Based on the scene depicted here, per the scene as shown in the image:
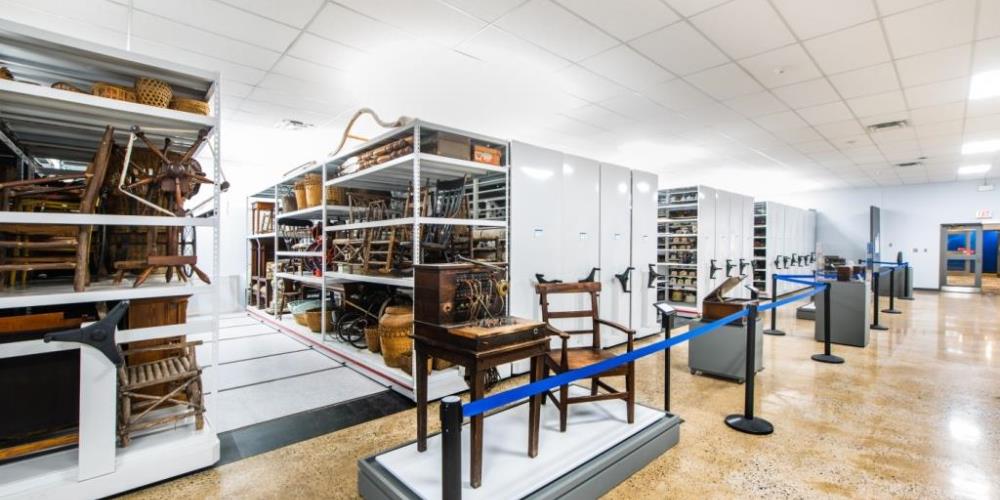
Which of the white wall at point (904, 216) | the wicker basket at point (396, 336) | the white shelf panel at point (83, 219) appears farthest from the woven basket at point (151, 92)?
the white wall at point (904, 216)

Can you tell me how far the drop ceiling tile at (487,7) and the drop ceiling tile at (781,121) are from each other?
16.0 ft

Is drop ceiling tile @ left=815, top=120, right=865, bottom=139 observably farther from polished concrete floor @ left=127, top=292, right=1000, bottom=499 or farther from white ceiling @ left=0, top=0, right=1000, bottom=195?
polished concrete floor @ left=127, top=292, right=1000, bottom=499

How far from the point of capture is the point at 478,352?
82.8 inches

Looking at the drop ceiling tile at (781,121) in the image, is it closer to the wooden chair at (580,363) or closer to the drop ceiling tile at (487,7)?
the drop ceiling tile at (487,7)

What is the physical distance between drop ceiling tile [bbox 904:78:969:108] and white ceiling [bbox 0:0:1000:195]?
0.03 m

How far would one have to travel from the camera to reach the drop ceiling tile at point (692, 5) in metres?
3.39

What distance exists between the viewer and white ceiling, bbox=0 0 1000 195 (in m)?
3.53

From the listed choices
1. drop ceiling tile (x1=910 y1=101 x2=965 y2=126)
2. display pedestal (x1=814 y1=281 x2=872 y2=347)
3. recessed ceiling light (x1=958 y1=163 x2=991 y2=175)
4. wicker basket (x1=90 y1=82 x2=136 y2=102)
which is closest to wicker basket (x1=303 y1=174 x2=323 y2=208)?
wicker basket (x1=90 y1=82 x2=136 y2=102)

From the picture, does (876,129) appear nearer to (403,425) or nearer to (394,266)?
(394,266)

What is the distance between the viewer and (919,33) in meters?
3.90

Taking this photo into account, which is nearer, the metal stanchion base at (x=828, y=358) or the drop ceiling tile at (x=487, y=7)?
the drop ceiling tile at (x=487, y=7)

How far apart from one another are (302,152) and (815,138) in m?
9.49

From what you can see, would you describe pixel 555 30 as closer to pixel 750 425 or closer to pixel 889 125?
pixel 750 425

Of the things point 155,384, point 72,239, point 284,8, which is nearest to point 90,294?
point 72,239
